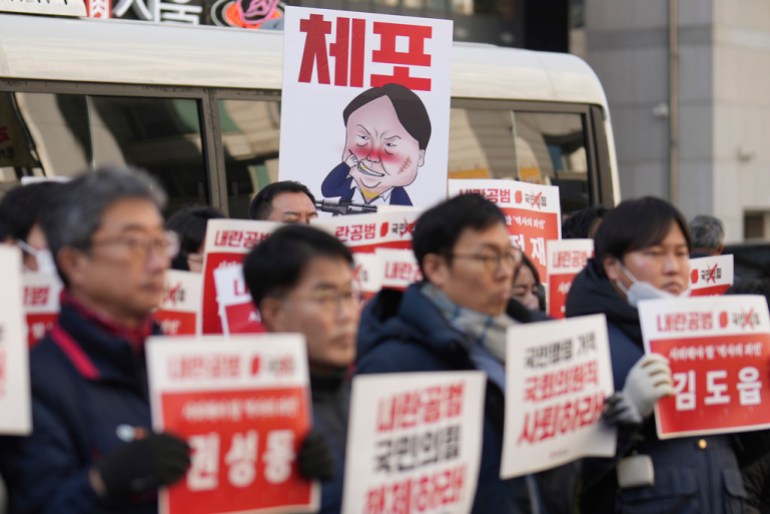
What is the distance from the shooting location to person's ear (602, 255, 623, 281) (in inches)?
188

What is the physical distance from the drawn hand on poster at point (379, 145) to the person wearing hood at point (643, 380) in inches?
92.5

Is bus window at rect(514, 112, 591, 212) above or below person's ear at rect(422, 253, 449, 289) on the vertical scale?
above

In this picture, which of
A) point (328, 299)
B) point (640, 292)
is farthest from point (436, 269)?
point (640, 292)

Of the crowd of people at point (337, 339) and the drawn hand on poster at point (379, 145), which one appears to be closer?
the crowd of people at point (337, 339)

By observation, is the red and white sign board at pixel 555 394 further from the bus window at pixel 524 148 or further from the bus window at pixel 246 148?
the bus window at pixel 524 148

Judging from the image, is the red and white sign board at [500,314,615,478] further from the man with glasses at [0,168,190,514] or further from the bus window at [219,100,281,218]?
the bus window at [219,100,281,218]

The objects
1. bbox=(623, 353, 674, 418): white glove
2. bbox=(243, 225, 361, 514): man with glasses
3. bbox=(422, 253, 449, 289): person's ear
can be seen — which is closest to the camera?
bbox=(243, 225, 361, 514): man with glasses

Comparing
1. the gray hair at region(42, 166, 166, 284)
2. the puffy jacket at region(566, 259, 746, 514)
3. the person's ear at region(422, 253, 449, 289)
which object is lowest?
the puffy jacket at region(566, 259, 746, 514)

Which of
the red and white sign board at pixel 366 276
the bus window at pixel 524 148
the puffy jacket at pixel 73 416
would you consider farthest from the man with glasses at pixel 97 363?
the bus window at pixel 524 148

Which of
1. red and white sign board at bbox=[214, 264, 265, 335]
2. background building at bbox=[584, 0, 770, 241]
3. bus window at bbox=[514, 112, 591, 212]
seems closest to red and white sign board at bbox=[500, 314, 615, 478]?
red and white sign board at bbox=[214, 264, 265, 335]

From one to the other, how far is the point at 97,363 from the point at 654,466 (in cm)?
195

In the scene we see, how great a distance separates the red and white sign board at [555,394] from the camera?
388cm

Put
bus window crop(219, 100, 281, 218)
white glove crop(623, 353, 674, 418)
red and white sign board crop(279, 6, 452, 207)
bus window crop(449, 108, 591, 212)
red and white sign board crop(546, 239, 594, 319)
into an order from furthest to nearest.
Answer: bus window crop(449, 108, 591, 212) → bus window crop(219, 100, 281, 218) → red and white sign board crop(279, 6, 452, 207) → red and white sign board crop(546, 239, 594, 319) → white glove crop(623, 353, 674, 418)

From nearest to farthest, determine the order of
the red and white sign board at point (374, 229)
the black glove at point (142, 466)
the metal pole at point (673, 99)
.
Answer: the black glove at point (142, 466)
the red and white sign board at point (374, 229)
the metal pole at point (673, 99)
